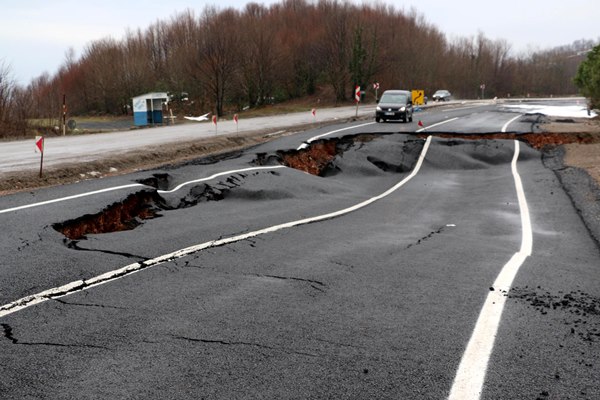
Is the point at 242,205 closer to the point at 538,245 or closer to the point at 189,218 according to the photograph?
the point at 189,218

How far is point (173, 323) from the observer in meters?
4.75

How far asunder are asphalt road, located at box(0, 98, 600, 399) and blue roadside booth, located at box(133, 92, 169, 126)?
27941mm

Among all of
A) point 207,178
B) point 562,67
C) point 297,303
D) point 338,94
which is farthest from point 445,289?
point 562,67

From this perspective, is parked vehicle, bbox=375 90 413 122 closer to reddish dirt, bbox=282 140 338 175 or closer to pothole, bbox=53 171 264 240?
reddish dirt, bbox=282 140 338 175

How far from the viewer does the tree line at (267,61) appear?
2621 inches

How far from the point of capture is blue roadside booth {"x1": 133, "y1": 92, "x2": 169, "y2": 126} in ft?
124

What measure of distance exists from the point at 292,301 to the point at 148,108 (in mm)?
35465

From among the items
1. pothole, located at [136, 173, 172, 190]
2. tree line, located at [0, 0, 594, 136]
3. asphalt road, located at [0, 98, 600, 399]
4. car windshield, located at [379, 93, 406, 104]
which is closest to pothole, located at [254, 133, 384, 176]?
pothole, located at [136, 173, 172, 190]

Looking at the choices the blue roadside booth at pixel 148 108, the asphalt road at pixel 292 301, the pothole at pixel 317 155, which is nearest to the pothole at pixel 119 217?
the asphalt road at pixel 292 301

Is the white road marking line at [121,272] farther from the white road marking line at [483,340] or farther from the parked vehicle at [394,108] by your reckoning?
the parked vehicle at [394,108]

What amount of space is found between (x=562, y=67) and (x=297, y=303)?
411 ft

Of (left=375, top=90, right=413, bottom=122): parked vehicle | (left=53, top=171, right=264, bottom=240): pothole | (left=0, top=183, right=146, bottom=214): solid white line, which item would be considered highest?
(left=375, top=90, right=413, bottom=122): parked vehicle

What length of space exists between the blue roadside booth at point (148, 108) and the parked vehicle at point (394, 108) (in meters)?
16.4

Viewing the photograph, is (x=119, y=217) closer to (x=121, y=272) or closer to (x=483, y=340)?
(x=121, y=272)
